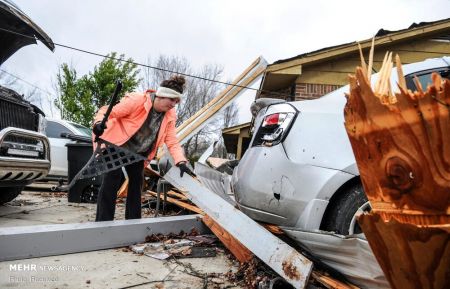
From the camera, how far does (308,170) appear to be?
218 cm

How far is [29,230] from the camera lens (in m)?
2.75

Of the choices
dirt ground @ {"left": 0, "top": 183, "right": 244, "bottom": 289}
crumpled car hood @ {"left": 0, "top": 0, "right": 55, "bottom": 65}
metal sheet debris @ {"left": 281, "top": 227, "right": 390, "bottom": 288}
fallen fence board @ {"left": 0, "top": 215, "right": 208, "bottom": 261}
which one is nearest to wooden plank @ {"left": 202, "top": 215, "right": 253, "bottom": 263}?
dirt ground @ {"left": 0, "top": 183, "right": 244, "bottom": 289}

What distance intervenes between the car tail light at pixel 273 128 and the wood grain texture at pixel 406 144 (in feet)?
4.76

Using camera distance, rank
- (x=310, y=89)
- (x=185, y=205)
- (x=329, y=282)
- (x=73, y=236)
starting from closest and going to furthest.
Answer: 1. (x=329, y=282)
2. (x=73, y=236)
3. (x=185, y=205)
4. (x=310, y=89)

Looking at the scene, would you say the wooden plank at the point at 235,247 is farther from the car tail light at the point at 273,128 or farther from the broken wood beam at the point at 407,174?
the broken wood beam at the point at 407,174

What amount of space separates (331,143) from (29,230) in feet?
7.56

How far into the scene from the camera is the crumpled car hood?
386cm

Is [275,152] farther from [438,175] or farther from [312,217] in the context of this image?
[438,175]

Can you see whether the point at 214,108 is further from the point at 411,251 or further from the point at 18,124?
the point at 411,251

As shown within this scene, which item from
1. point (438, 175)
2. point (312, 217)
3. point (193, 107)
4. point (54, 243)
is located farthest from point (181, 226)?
point (193, 107)

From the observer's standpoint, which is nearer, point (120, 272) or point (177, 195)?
point (120, 272)

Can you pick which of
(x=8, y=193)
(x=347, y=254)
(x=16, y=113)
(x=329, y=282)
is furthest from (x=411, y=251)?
(x=8, y=193)

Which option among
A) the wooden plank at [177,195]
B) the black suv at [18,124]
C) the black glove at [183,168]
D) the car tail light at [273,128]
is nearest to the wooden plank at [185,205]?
the wooden plank at [177,195]

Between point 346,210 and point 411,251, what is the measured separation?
1.36m
